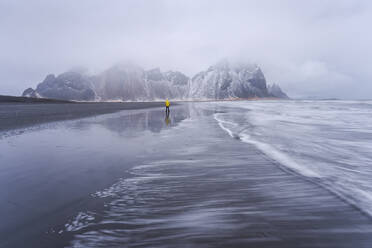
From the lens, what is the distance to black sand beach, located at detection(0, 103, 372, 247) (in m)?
2.84

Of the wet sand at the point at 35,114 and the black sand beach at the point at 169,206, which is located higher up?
the wet sand at the point at 35,114

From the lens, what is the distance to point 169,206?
3738 millimetres

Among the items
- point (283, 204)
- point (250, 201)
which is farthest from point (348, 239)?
point (250, 201)

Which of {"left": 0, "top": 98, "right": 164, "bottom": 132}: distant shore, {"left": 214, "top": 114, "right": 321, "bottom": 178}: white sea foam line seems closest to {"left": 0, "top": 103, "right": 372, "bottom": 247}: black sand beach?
{"left": 214, "top": 114, "right": 321, "bottom": 178}: white sea foam line

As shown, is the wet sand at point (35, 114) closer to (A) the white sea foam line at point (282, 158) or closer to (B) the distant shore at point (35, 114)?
(B) the distant shore at point (35, 114)

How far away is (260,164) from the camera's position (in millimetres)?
6312

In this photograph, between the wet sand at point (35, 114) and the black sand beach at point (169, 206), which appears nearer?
the black sand beach at point (169, 206)

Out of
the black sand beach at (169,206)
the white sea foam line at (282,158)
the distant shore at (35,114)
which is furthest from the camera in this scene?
the distant shore at (35,114)

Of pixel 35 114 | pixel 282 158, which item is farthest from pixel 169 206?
pixel 35 114

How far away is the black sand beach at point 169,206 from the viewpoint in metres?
2.84

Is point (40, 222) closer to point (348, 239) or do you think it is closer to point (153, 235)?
point (153, 235)

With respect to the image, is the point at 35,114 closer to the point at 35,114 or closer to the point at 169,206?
the point at 35,114

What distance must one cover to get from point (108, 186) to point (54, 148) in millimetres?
5242

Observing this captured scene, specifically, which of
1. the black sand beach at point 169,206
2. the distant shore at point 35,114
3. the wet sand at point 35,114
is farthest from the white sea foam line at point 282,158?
the wet sand at point 35,114
